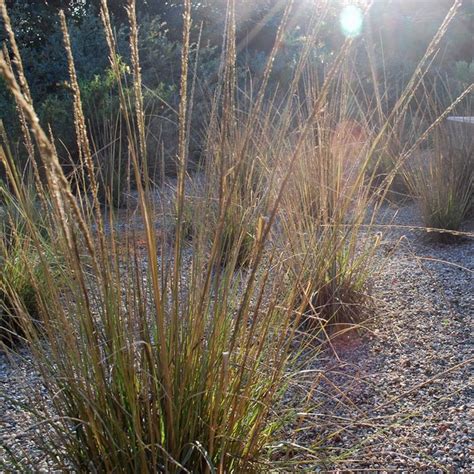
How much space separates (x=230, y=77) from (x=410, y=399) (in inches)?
55.8

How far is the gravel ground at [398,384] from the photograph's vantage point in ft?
6.31

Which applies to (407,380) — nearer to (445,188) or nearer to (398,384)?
(398,384)

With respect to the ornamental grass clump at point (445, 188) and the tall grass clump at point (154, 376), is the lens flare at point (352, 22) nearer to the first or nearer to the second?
the tall grass clump at point (154, 376)

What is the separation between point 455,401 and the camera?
7.62 feet

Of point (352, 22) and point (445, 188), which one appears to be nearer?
point (352, 22)

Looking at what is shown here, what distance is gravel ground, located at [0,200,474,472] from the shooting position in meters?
1.92

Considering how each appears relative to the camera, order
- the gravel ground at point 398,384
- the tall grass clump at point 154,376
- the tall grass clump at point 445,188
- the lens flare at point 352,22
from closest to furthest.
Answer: the tall grass clump at point 154,376, the lens flare at point 352,22, the gravel ground at point 398,384, the tall grass clump at point 445,188

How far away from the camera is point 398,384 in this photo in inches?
97.0

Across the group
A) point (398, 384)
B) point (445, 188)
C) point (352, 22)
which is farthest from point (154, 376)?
point (445, 188)

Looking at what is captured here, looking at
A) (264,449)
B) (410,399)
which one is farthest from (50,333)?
(410,399)

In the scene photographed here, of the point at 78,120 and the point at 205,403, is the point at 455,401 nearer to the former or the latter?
the point at 205,403

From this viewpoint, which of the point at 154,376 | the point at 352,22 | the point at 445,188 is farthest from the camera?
the point at 445,188

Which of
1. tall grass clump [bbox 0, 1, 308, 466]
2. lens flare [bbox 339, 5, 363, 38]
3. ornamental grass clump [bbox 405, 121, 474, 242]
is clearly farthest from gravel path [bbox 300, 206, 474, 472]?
lens flare [bbox 339, 5, 363, 38]

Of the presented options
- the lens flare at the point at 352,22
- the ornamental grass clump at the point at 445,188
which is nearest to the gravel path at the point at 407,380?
the ornamental grass clump at the point at 445,188
